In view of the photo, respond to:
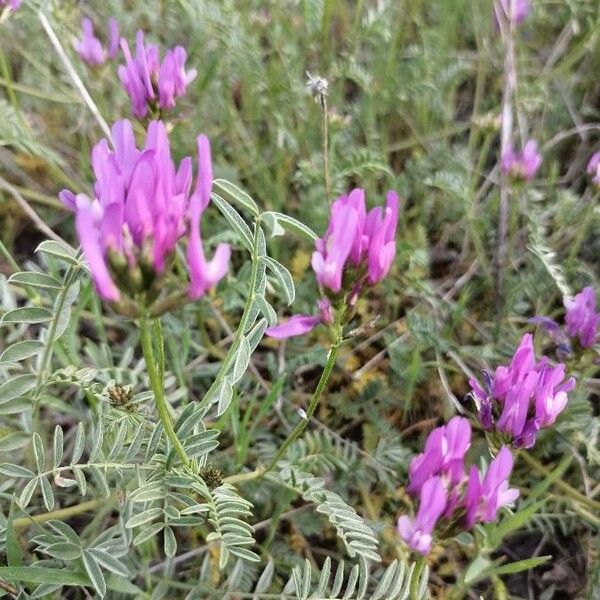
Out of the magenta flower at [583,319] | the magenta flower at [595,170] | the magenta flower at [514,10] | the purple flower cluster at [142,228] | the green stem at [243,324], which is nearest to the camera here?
the purple flower cluster at [142,228]

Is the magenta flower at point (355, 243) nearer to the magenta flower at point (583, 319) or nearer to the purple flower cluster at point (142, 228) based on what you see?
the purple flower cluster at point (142, 228)

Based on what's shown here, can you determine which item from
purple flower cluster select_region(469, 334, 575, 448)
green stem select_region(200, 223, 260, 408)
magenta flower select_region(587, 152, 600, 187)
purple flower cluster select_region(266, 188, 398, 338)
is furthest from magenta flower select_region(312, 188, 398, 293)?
magenta flower select_region(587, 152, 600, 187)

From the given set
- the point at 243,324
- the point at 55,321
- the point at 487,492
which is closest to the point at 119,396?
the point at 55,321

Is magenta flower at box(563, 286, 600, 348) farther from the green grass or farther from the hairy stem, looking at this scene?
the hairy stem

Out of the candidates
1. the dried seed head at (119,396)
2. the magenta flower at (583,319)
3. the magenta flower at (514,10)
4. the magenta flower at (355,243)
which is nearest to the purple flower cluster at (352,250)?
the magenta flower at (355,243)

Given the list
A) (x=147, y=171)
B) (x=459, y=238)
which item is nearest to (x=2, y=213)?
(x=459, y=238)

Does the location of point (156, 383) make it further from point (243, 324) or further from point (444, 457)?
point (444, 457)
